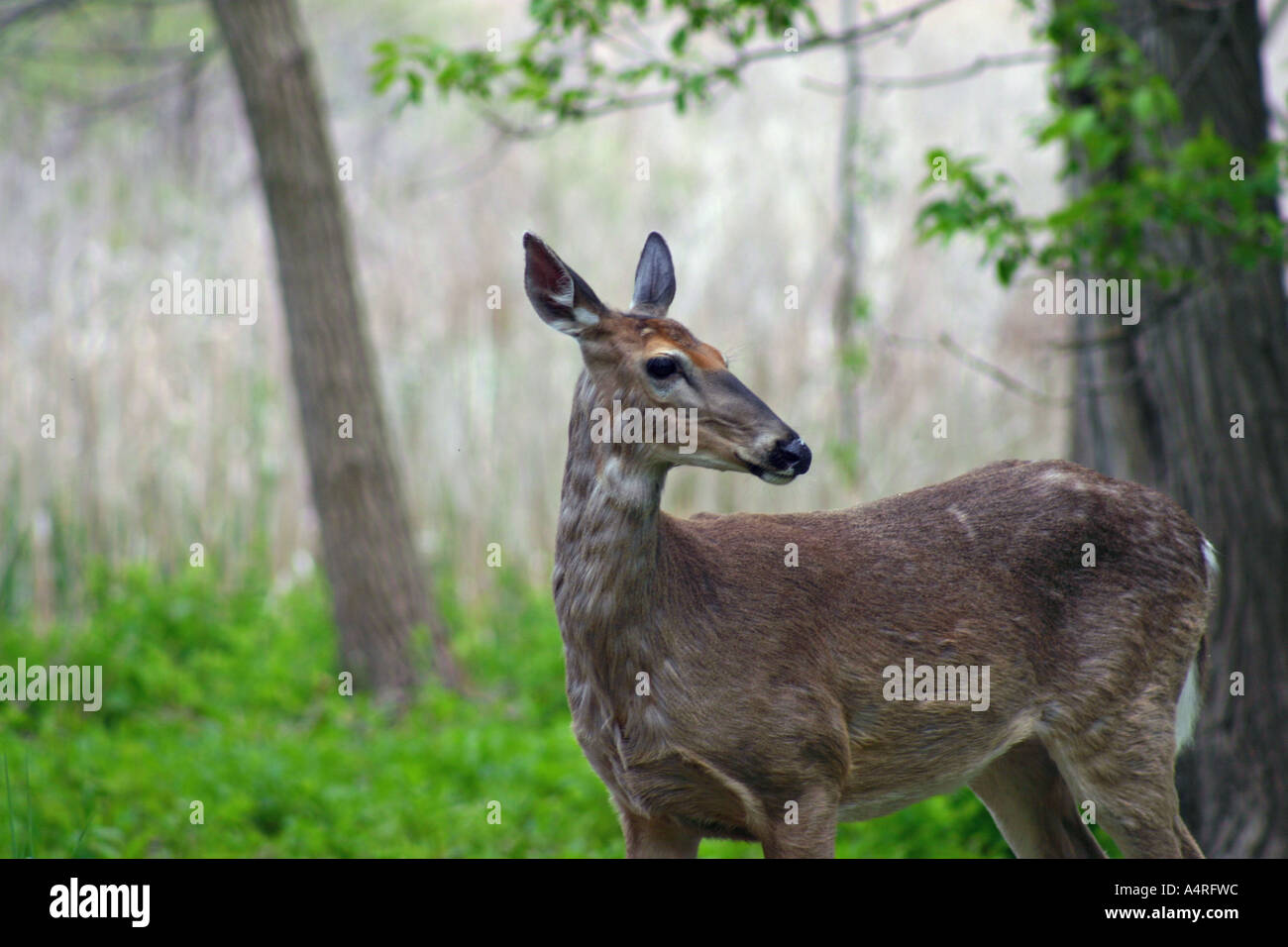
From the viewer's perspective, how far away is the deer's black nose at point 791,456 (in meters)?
3.17

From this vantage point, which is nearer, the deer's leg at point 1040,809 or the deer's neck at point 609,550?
the deer's neck at point 609,550

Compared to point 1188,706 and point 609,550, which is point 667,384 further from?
point 1188,706

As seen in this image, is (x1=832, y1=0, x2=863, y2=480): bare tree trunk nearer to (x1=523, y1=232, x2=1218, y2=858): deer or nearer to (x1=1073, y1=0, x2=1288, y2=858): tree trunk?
(x1=1073, y1=0, x2=1288, y2=858): tree trunk

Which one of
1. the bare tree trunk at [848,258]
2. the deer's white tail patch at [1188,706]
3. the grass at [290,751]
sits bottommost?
the grass at [290,751]

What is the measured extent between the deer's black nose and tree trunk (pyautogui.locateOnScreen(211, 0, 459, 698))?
22.3 feet

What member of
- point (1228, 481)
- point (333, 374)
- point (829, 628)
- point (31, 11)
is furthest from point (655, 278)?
point (31, 11)

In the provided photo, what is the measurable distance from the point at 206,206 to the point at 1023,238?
9.23 metres

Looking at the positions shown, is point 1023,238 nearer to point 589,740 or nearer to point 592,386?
point 592,386

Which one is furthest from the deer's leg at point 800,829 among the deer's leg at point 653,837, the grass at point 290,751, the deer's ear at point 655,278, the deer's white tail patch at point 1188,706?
the grass at point 290,751

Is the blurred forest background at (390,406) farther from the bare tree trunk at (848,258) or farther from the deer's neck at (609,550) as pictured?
the deer's neck at (609,550)

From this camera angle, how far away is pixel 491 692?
9.81 m

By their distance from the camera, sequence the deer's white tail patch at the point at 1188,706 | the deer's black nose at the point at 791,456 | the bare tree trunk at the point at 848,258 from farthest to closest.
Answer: the bare tree trunk at the point at 848,258 → the deer's white tail patch at the point at 1188,706 → the deer's black nose at the point at 791,456

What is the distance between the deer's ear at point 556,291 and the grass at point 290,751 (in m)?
2.47
